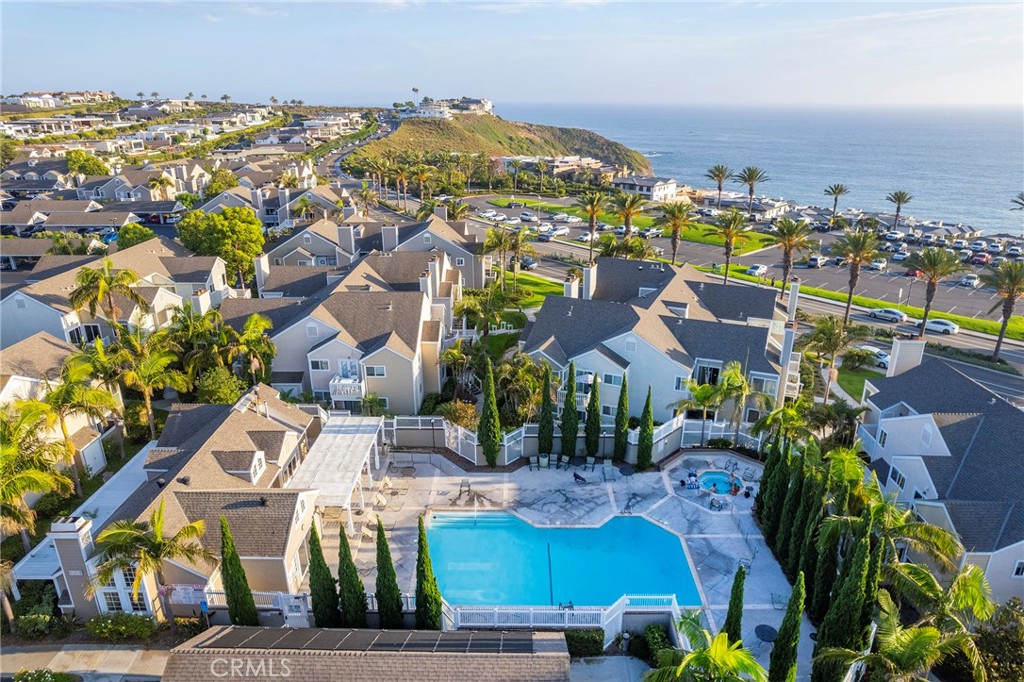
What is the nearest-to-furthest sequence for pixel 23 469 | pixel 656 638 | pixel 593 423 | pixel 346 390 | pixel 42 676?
pixel 42 676
pixel 656 638
pixel 23 469
pixel 593 423
pixel 346 390

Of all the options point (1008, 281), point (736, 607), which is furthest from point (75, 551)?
point (1008, 281)

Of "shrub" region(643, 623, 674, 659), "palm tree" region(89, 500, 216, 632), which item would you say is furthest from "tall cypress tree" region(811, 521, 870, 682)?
"palm tree" region(89, 500, 216, 632)

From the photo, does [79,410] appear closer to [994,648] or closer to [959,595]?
[959,595]

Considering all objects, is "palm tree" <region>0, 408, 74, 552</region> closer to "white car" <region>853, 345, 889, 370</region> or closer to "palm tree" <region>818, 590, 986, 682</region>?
"palm tree" <region>818, 590, 986, 682</region>

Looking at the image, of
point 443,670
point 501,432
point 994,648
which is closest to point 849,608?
point 994,648

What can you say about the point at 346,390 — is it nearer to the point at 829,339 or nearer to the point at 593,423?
the point at 593,423
